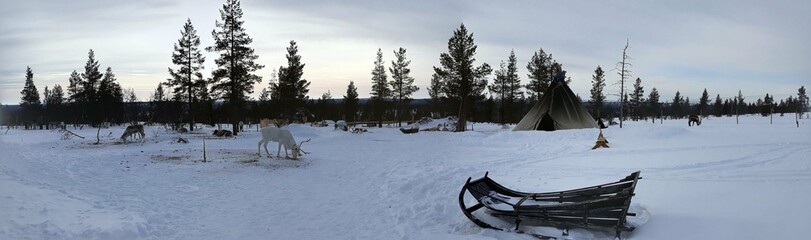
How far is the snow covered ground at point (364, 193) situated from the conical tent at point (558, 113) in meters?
13.6

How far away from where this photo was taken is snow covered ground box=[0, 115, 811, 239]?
587 cm

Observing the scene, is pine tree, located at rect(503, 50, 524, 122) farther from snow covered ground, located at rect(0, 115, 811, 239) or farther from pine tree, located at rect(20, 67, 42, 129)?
pine tree, located at rect(20, 67, 42, 129)

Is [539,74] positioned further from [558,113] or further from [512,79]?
[558,113]

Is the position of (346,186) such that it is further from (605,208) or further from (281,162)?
(605,208)

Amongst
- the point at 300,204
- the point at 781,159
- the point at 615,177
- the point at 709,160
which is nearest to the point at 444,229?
the point at 300,204

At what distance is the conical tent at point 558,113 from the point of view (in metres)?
29.4

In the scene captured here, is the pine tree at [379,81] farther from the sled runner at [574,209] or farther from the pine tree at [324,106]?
the sled runner at [574,209]

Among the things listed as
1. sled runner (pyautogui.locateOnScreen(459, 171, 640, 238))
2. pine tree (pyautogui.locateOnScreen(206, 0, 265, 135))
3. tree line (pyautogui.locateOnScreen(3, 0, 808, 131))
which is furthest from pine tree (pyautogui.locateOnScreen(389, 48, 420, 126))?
sled runner (pyautogui.locateOnScreen(459, 171, 640, 238))

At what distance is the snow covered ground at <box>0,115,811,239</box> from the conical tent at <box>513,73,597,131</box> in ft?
44.5

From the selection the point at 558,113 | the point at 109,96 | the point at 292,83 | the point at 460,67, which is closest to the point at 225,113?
the point at 109,96

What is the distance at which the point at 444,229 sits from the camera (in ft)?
22.5

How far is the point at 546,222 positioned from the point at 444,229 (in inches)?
63.1

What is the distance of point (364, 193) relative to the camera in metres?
9.85

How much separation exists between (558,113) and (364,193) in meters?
23.1
